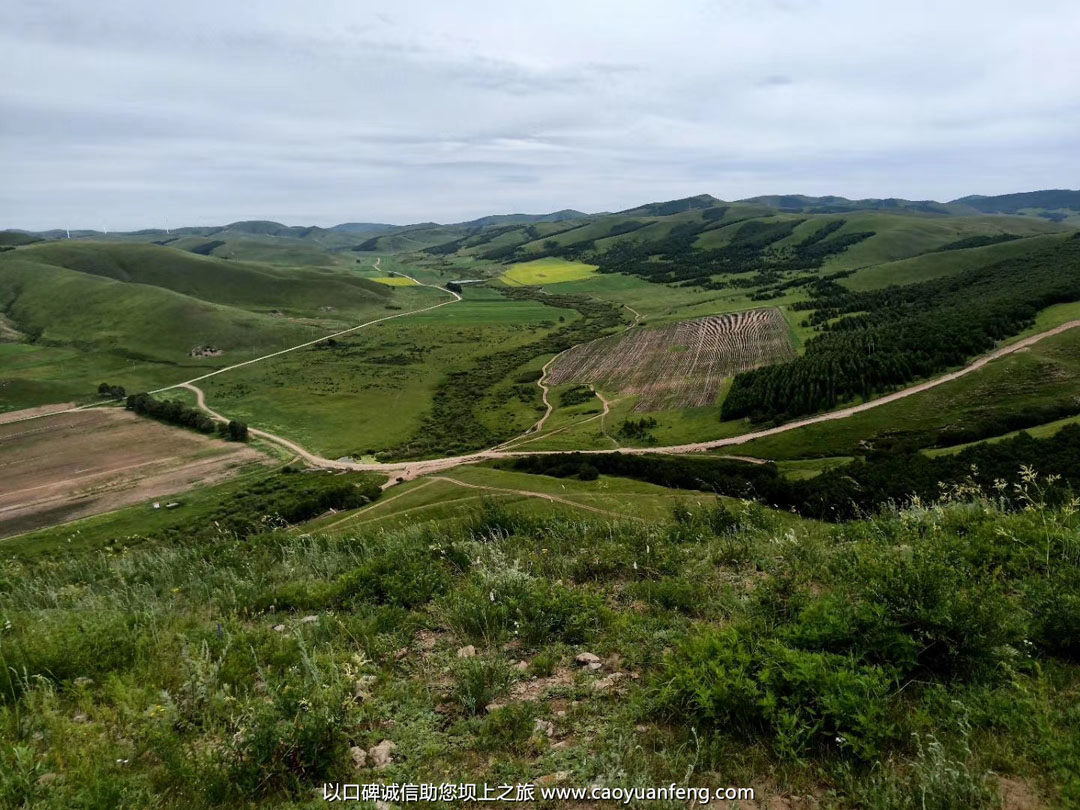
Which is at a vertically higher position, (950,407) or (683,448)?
(950,407)

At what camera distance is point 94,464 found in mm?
62344

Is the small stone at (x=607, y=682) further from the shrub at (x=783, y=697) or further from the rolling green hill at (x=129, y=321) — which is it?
the rolling green hill at (x=129, y=321)

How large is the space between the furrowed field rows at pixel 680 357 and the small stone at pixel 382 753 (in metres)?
71.5

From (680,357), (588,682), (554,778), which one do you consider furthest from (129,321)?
(554,778)

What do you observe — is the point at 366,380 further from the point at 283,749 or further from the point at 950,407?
the point at 283,749

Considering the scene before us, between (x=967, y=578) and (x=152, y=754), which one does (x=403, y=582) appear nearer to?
(x=152, y=754)

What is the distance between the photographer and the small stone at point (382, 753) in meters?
4.93

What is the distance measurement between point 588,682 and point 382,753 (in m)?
2.36

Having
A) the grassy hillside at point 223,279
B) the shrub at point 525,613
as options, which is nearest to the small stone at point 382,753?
the shrub at point 525,613

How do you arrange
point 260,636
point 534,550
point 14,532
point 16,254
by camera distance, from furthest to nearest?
point 16,254, point 14,532, point 534,550, point 260,636

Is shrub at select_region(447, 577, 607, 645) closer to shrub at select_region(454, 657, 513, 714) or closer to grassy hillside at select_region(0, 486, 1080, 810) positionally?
grassy hillside at select_region(0, 486, 1080, 810)

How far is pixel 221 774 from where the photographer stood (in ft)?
14.4

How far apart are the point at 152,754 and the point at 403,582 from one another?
407 cm

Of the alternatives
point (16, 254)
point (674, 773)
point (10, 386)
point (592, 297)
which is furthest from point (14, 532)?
point (16, 254)
